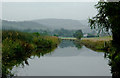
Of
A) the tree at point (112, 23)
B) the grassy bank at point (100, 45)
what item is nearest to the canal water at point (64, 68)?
the tree at point (112, 23)

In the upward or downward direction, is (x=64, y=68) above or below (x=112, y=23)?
below

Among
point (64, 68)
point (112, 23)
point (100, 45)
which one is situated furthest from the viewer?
point (100, 45)

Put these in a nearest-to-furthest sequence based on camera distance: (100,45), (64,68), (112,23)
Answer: (112,23), (64,68), (100,45)

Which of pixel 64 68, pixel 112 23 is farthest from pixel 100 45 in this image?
pixel 112 23

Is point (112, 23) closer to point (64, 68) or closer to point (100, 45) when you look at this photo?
point (64, 68)

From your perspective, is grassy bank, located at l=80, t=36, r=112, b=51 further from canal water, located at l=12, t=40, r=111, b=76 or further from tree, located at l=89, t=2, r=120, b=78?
tree, located at l=89, t=2, r=120, b=78

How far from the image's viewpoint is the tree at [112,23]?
689cm

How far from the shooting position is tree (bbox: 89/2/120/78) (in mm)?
6887

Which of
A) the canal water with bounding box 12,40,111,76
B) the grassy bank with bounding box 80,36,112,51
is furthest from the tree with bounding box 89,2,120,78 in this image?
the grassy bank with bounding box 80,36,112,51

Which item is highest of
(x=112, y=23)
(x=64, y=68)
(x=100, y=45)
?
(x=112, y=23)

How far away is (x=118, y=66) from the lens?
22.9ft

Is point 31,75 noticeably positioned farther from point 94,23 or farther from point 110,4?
point 110,4

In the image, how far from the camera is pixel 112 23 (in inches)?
274

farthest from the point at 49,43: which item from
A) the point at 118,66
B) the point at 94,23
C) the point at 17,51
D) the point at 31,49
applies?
the point at 118,66
